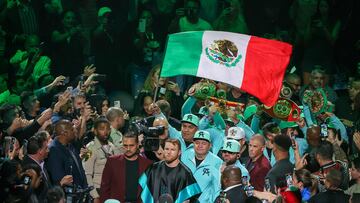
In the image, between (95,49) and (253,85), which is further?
(95,49)

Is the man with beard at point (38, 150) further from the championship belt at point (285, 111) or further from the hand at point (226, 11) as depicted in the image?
the hand at point (226, 11)

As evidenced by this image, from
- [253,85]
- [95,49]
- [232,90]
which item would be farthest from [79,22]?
[253,85]

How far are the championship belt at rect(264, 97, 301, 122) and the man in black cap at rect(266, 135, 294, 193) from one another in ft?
5.63

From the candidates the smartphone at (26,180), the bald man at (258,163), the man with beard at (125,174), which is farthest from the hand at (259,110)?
the smartphone at (26,180)

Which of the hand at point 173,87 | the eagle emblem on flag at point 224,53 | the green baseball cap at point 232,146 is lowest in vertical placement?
the hand at point 173,87

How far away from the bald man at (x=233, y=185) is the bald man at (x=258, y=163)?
133 cm

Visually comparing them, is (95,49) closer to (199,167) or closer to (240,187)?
(199,167)

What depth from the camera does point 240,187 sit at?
11414mm

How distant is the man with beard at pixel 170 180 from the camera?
11.8 m

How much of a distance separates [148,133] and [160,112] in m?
1.52

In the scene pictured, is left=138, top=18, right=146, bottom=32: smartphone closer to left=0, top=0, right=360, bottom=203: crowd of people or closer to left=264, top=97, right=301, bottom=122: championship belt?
left=0, top=0, right=360, bottom=203: crowd of people

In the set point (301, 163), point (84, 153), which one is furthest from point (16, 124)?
point (301, 163)

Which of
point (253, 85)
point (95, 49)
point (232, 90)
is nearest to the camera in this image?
point (253, 85)

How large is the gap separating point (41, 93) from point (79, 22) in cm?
291
